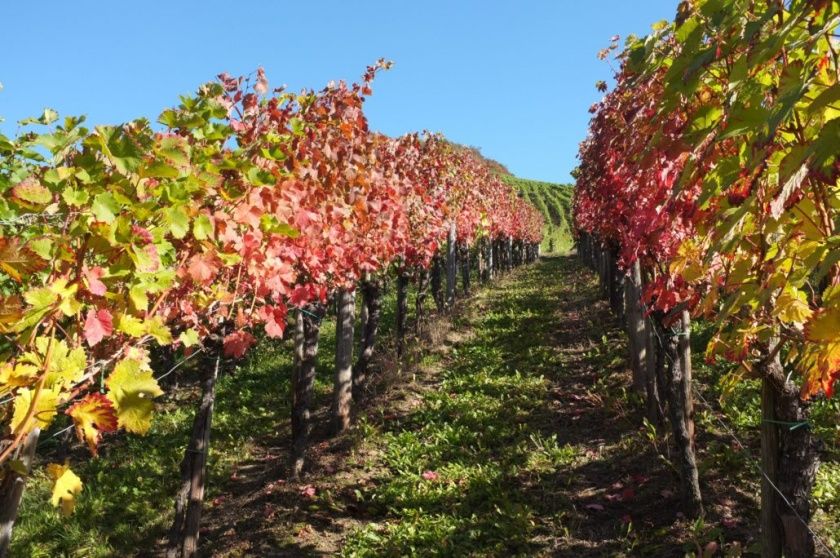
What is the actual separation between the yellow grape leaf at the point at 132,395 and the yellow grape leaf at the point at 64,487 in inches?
7.6

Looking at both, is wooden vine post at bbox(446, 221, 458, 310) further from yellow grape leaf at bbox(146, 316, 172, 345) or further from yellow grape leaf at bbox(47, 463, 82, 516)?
yellow grape leaf at bbox(47, 463, 82, 516)

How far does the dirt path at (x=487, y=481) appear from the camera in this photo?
5566mm

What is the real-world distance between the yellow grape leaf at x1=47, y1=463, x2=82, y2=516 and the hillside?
215 feet

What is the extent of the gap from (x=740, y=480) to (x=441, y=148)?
33.2 ft

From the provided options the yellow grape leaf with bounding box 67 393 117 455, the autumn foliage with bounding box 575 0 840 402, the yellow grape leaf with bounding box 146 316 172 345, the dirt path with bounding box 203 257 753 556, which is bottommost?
the dirt path with bounding box 203 257 753 556

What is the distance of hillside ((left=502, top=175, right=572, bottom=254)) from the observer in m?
72.0

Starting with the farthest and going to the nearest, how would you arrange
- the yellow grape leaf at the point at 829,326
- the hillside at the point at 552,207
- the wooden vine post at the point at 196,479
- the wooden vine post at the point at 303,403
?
the hillside at the point at 552,207, the wooden vine post at the point at 303,403, the wooden vine post at the point at 196,479, the yellow grape leaf at the point at 829,326

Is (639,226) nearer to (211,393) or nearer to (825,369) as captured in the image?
(825,369)

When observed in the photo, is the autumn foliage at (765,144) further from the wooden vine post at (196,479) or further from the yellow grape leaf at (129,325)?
the wooden vine post at (196,479)

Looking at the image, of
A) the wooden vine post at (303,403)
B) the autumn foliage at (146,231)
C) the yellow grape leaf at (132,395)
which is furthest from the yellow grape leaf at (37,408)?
the wooden vine post at (303,403)

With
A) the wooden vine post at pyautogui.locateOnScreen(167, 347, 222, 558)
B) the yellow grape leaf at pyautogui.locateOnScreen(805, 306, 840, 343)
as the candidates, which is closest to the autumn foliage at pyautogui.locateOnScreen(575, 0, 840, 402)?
the yellow grape leaf at pyautogui.locateOnScreen(805, 306, 840, 343)

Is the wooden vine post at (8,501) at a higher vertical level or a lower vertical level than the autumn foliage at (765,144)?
lower

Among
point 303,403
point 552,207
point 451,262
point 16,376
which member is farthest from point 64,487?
point 552,207

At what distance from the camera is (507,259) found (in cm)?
3369
